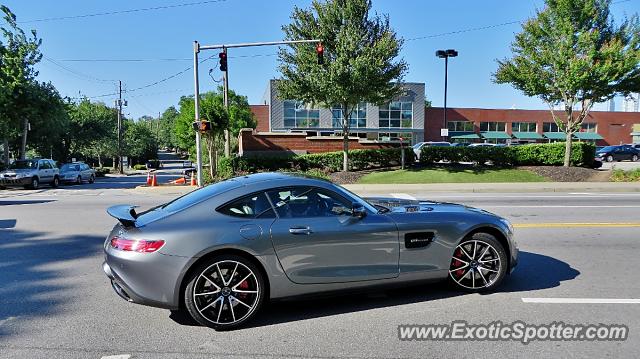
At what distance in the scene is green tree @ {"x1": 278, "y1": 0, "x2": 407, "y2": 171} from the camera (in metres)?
19.4

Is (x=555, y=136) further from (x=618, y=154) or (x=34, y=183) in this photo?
(x=34, y=183)

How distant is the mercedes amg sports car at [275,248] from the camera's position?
409 cm

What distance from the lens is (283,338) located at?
3.96 meters

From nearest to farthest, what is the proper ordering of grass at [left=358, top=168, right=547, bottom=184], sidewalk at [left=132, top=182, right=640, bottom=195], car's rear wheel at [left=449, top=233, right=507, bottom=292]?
car's rear wheel at [left=449, top=233, right=507, bottom=292], sidewalk at [left=132, top=182, right=640, bottom=195], grass at [left=358, top=168, right=547, bottom=184]

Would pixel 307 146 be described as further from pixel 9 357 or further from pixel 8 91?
pixel 9 357

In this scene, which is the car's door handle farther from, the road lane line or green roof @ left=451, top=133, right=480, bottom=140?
green roof @ left=451, top=133, right=480, bottom=140

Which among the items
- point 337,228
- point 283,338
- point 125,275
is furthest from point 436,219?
point 125,275

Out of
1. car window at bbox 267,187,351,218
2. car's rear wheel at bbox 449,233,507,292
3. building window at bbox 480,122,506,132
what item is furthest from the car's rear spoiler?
building window at bbox 480,122,506,132

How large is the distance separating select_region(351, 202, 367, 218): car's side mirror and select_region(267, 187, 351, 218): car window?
44mm

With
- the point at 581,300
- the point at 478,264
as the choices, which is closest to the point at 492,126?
the point at 581,300

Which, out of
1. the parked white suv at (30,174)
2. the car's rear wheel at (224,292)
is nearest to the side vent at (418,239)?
the car's rear wheel at (224,292)

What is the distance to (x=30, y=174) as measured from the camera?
24.1m

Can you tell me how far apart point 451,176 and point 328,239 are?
1744 cm

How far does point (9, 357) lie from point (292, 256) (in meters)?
2.36
